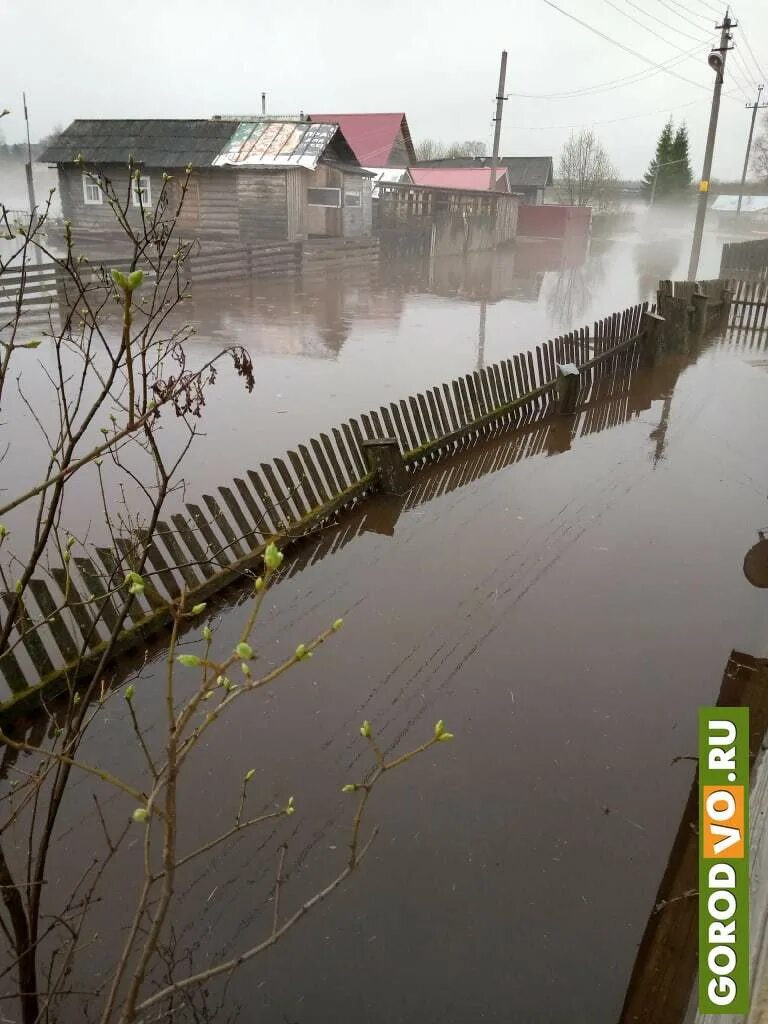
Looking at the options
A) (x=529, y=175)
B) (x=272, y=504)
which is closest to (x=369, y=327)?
(x=272, y=504)

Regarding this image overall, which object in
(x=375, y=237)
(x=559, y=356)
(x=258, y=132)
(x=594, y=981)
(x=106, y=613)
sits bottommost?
(x=594, y=981)

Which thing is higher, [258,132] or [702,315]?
[258,132]

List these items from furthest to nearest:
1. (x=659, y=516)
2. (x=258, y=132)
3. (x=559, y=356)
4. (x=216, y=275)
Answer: (x=258, y=132), (x=216, y=275), (x=559, y=356), (x=659, y=516)

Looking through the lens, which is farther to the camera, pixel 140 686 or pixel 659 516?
pixel 659 516

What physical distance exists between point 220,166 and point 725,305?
17.5m

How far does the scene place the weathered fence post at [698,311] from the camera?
51.9 feet

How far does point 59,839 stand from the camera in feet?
12.2

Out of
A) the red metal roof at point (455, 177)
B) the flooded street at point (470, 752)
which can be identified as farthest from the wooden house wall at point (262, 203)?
the flooded street at point (470, 752)

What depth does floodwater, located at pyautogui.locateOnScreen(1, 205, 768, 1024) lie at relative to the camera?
322 cm

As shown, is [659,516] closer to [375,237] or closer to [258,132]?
[258,132]

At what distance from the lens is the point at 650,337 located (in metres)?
13.7

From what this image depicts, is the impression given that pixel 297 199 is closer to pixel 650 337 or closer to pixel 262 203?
pixel 262 203

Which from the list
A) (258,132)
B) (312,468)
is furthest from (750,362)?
(258,132)

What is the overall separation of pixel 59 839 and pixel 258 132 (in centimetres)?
2828
